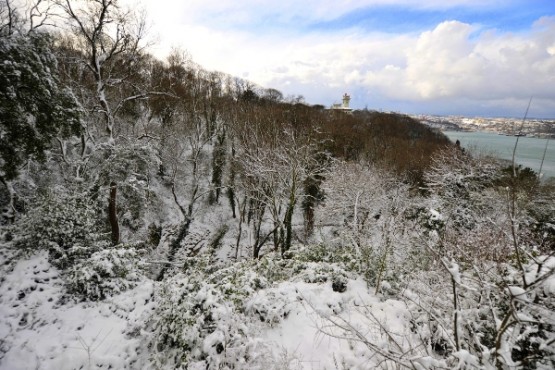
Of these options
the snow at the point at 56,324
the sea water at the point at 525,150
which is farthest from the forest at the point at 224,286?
the sea water at the point at 525,150

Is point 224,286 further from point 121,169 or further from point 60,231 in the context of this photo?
point 121,169

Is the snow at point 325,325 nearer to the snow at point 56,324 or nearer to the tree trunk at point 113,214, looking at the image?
the snow at point 56,324

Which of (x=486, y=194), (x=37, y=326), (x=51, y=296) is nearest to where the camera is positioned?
(x=37, y=326)

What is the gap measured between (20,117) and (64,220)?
2776 mm

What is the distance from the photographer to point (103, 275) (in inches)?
273

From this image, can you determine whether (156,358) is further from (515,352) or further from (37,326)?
(515,352)

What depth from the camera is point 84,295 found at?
6.64m

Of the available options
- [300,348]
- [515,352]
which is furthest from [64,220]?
[515,352]

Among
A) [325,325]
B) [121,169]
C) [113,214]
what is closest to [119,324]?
[325,325]

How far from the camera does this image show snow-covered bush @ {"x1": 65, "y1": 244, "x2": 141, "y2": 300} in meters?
6.61

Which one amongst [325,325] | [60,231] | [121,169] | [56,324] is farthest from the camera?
[121,169]

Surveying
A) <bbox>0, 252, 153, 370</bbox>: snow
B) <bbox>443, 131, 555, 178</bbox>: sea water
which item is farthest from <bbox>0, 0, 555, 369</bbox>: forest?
<bbox>443, 131, 555, 178</bbox>: sea water

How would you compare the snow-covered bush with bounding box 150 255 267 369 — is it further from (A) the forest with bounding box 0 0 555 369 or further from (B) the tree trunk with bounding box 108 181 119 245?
(B) the tree trunk with bounding box 108 181 119 245

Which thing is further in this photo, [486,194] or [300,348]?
[486,194]
